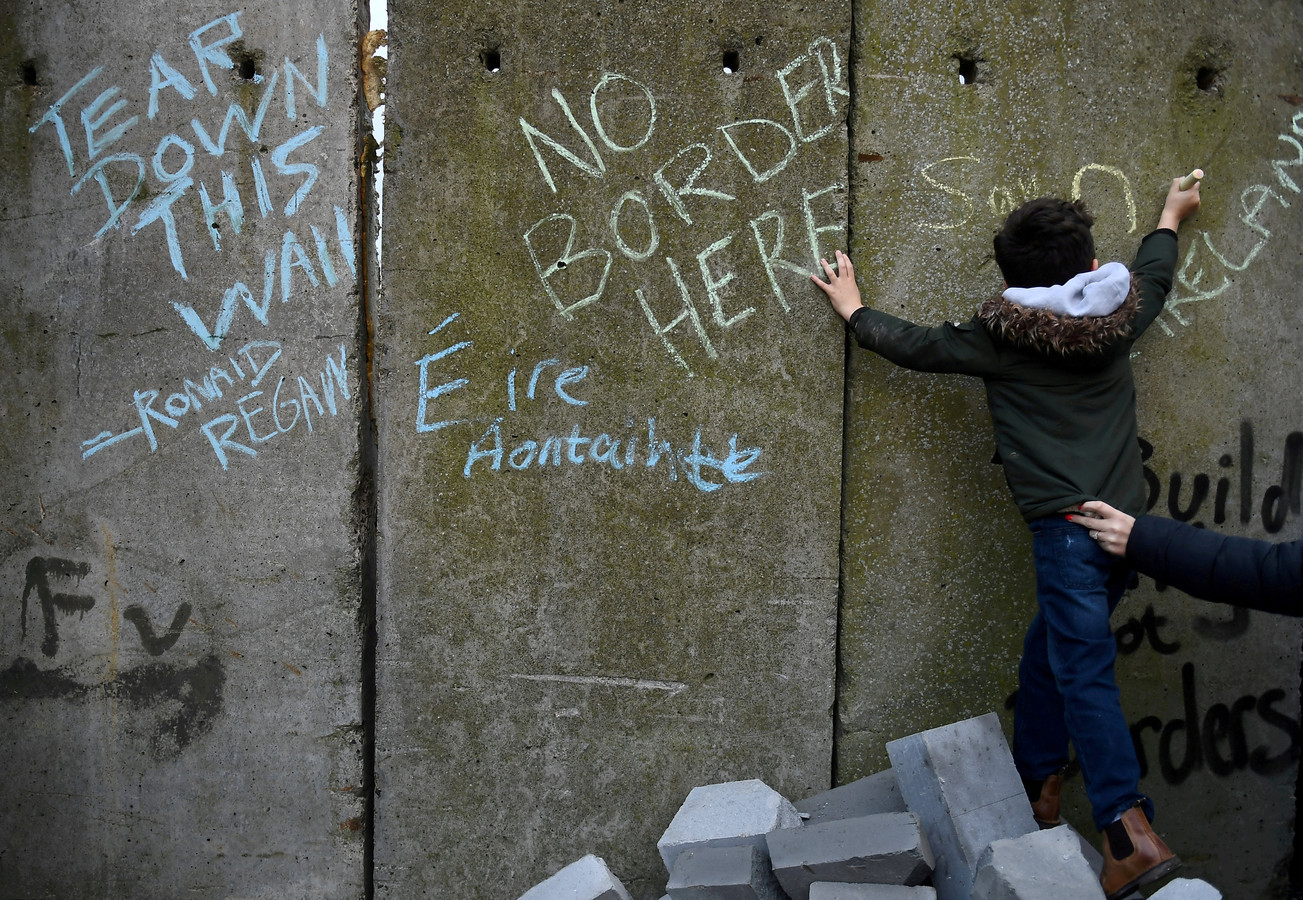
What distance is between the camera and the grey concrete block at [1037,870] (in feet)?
7.30

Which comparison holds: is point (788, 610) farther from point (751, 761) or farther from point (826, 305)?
point (826, 305)

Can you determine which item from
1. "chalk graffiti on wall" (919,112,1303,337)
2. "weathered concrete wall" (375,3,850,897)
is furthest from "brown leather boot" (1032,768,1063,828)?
"chalk graffiti on wall" (919,112,1303,337)

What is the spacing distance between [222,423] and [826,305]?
2.09 meters

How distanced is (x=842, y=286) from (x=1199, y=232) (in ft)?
4.18

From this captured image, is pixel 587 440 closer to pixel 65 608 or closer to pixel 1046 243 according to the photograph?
pixel 1046 243

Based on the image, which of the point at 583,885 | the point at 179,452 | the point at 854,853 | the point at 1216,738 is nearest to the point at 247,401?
the point at 179,452

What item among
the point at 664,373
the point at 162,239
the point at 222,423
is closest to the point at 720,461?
the point at 664,373

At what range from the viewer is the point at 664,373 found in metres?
2.92

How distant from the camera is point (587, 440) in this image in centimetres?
294

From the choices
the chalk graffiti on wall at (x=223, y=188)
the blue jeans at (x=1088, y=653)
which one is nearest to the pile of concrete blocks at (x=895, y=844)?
the blue jeans at (x=1088, y=653)

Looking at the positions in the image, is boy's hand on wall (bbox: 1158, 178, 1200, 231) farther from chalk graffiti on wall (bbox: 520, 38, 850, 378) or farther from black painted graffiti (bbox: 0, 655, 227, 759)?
black painted graffiti (bbox: 0, 655, 227, 759)

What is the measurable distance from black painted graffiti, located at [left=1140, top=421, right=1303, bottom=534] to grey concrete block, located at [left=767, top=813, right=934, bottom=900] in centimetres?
145

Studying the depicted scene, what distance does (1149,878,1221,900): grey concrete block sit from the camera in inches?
87.0

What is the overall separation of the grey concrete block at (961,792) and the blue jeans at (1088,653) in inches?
8.6
